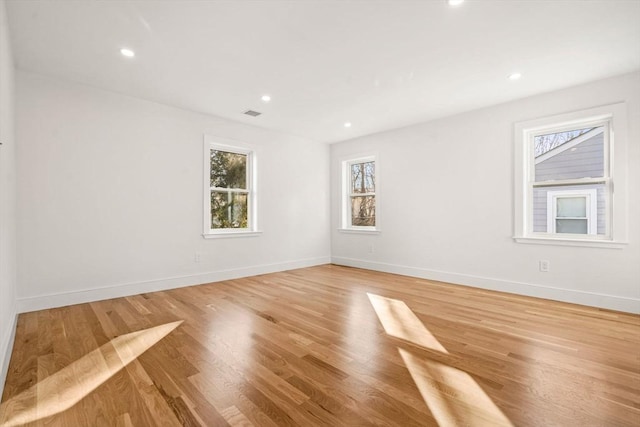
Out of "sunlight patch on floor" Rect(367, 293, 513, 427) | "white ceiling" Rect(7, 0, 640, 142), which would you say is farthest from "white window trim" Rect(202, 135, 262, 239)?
"sunlight patch on floor" Rect(367, 293, 513, 427)

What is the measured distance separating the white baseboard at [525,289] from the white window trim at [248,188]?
7.56 ft

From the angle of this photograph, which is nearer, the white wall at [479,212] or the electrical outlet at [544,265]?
the white wall at [479,212]

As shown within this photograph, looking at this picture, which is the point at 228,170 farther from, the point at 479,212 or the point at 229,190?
the point at 479,212

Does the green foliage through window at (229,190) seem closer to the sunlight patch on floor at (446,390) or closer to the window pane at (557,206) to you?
the sunlight patch on floor at (446,390)

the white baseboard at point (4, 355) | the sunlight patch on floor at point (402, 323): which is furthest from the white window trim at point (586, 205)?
the white baseboard at point (4, 355)

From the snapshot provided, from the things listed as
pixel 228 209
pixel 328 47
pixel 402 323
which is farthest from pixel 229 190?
pixel 402 323

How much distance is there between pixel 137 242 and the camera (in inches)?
152

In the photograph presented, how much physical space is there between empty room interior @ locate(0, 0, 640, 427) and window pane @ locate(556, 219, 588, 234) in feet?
0.08

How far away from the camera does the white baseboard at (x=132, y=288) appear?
3189 mm

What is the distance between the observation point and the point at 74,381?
1.85 meters

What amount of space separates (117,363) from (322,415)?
150 cm

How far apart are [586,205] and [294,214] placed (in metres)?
4.20

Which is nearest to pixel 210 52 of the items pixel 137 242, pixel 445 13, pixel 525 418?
pixel 445 13

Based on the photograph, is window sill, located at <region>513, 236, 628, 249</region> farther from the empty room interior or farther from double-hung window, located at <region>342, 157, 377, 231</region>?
double-hung window, located at <region>342, 157, 377, 231</region>
